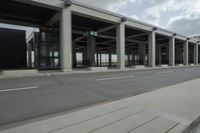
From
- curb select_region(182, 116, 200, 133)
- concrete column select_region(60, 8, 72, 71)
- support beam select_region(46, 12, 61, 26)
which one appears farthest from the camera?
support beam select_region(46, 12, 61, 26)

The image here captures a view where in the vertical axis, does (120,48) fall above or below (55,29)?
below

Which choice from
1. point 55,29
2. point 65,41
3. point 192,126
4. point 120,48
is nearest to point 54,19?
point 55,29

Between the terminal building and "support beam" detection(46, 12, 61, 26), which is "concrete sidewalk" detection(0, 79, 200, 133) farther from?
"support beam" detection(46, 12, 61, 26)

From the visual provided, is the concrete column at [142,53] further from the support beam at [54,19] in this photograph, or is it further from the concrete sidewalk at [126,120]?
the concrete sidewalk at [126,120]

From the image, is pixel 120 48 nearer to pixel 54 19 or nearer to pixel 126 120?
pixel 54 19

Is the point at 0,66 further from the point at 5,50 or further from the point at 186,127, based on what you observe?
the point at 186,127

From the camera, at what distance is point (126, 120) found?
13.9 feet

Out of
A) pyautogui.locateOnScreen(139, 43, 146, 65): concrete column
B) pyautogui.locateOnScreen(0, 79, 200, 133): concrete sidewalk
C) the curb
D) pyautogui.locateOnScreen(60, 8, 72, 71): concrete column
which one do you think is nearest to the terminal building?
pyautogui.locateOnScreen(60, 8, 72, 71): concrete column

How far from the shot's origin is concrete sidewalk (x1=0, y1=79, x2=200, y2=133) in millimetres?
3674

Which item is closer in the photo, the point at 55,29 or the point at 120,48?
the point at 120,48

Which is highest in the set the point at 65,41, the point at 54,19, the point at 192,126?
the point at 54,19

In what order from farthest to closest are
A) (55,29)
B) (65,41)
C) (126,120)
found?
1. (55,29)
2. (65,41)
3. (126,120)

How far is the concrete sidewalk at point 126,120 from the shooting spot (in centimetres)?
367

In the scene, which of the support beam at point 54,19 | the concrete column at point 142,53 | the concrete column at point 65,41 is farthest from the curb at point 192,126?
the concrete column at point 142,53
